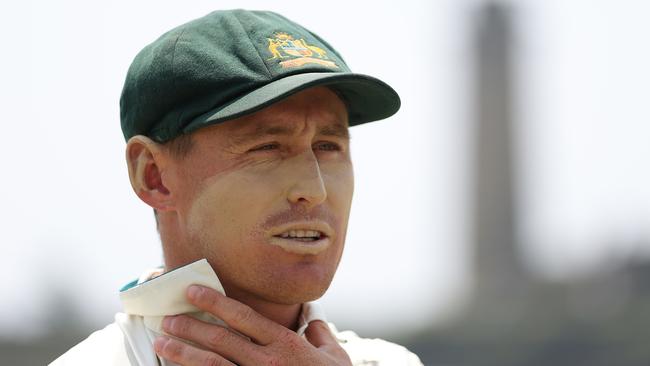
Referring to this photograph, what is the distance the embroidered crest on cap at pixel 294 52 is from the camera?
3.69m

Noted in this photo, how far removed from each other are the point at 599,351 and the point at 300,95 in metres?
33.1

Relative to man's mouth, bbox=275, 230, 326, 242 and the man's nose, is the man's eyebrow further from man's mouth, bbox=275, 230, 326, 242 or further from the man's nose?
man's mouth, bbox=275, 230, 326, 242

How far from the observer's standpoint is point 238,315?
3.55 m

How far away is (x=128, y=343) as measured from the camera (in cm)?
367

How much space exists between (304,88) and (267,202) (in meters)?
0.33

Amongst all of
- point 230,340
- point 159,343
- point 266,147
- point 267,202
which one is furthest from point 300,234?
point 159,343

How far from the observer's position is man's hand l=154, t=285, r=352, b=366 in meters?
3.51

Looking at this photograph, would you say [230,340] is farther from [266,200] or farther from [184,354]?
[266,200]

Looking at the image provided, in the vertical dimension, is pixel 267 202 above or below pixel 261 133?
below

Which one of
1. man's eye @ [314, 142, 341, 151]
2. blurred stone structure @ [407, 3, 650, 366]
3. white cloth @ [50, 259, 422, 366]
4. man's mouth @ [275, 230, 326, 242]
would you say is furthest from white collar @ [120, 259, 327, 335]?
blurred stone structure @ [407, 3, 650, 366]

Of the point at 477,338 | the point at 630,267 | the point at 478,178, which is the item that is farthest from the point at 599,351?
the point at 478,178

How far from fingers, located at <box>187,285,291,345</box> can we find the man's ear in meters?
0.36

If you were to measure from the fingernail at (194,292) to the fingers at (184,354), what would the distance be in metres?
0.13

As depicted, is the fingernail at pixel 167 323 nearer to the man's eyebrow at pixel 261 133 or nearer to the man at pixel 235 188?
the man at pixel 235 188
